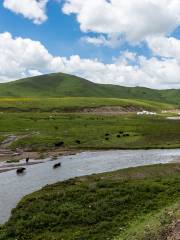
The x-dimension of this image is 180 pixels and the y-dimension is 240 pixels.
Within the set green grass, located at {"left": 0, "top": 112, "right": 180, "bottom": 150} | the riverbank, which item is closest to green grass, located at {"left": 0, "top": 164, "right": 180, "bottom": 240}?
the riverbank

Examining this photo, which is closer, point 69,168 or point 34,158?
point 69,168

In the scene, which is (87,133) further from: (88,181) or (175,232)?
(175,232)

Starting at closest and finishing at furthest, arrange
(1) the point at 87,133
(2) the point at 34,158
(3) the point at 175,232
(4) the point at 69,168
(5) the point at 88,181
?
(3) the point at 175,232, (5) the point at 88,181, (4) the point at 69,168, (2) the point at 34,158, (1) the point at 87,133

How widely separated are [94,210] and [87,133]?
59223 mm

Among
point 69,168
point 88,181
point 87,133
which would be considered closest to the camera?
point 88,181

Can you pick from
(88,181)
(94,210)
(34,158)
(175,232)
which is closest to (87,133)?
(34,158)

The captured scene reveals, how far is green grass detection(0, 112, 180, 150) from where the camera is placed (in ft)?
265

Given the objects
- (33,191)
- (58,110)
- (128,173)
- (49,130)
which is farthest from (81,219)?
(58,110)

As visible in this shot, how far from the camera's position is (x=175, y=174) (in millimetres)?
48188

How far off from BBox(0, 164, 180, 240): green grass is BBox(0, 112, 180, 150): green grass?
3579 cm

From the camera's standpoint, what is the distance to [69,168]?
5844 centimetres

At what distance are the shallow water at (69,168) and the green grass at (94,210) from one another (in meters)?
3.13

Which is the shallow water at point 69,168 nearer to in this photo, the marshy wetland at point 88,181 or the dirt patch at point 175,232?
the marshy wetland at point 88,181

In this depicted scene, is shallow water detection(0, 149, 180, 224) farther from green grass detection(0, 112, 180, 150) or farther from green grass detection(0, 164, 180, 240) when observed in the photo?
green grass detection(0, 112, 180, 150)
